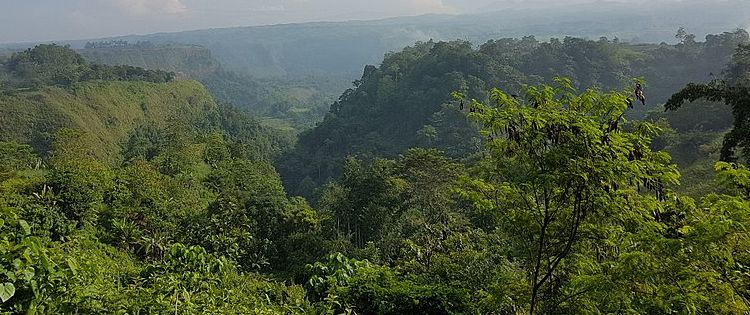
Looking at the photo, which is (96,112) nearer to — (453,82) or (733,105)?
(453,82)

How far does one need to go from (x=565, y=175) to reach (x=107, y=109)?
4675 centimetres

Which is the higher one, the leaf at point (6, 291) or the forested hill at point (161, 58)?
the leaf at point (6, 291)

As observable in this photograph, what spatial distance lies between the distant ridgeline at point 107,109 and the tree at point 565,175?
→ 32.4 m

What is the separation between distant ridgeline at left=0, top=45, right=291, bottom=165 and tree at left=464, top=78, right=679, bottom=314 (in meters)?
32.4

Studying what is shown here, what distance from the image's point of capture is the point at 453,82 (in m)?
47.6

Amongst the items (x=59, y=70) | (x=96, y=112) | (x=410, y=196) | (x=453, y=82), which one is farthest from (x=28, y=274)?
(x=59, y=70)

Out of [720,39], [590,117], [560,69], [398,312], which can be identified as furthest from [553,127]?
[720,39]

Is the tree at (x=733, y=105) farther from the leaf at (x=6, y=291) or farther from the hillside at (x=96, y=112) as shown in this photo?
the hillside at (x=96, y=112)

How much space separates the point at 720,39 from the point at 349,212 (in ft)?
164

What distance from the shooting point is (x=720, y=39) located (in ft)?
173

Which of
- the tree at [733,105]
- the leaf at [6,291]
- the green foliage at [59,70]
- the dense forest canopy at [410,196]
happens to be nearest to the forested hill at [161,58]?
the green foliage at [59,70]

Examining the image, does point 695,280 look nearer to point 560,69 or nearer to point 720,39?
point 560,69

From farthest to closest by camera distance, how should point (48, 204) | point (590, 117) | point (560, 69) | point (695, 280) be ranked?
point (560, 69), point (48, 204), point (590, 117), point (695, 280)

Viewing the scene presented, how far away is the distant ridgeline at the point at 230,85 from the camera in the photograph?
10856cm
